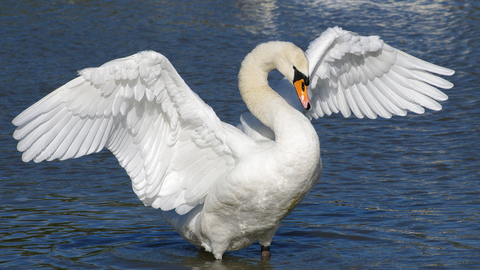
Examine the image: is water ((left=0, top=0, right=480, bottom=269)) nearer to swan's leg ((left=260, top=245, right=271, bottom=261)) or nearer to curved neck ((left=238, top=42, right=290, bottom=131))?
swan's leg ((left=260, top=245, right=271, bottom=261))

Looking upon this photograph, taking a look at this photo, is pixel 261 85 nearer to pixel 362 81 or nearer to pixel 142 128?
pixel 142 128

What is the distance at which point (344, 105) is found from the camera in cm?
682

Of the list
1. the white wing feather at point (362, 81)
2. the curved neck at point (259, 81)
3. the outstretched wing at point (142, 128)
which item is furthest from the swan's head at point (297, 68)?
the outstretched wing at point (142, 128)

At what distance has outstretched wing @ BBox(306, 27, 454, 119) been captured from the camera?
6.16 m

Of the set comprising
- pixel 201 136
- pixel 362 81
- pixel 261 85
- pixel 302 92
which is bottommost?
pixel 362 81

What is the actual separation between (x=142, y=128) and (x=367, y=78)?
2434 mm

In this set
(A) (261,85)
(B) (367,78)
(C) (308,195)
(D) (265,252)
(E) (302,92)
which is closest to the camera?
(E) (302,92)

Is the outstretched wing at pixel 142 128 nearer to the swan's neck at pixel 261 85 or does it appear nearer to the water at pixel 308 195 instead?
the swan's neck at pixel 261 85

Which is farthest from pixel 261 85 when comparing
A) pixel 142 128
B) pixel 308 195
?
pixel 308 195

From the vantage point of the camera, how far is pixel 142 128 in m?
5.45

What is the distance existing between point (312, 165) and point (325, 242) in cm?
147

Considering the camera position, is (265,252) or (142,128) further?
(265,252)

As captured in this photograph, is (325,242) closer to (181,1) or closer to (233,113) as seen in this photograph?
(233,113)

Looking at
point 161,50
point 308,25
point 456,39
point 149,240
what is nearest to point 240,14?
point 308,25
